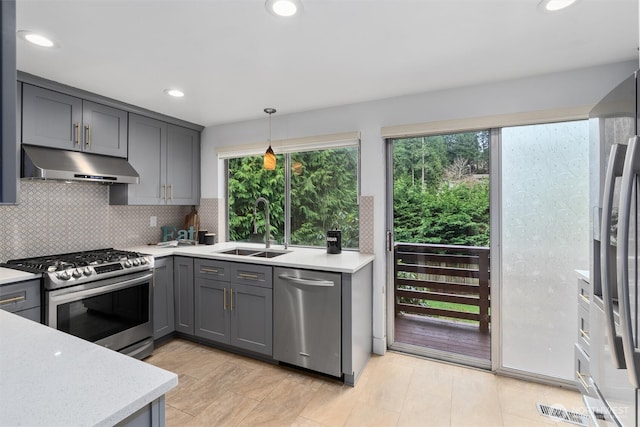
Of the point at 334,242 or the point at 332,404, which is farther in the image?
the point at 334,242

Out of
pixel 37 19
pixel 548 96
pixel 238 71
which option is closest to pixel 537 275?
pixel 548 96

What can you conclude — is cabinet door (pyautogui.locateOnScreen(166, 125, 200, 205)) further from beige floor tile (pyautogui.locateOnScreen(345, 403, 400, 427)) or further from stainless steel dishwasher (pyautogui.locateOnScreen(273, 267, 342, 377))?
beige floor tile (pyautogui.locateOnScreen(345, 403, 400, 427))

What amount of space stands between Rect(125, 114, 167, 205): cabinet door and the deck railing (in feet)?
8.49

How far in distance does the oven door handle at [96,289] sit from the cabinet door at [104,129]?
1204 mm

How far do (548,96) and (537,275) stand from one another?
4.49ft

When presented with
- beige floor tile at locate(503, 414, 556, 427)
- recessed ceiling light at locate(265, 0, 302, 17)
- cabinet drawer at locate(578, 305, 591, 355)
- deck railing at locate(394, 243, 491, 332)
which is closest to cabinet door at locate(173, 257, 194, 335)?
deck railing at locate(394, 243, 491, 332)

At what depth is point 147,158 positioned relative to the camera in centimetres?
321

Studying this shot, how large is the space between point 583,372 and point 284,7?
8.21 ft

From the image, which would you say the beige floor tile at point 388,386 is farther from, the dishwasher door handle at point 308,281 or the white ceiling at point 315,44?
the white ceiling at point 315,44

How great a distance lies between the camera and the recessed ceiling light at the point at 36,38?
174 cm

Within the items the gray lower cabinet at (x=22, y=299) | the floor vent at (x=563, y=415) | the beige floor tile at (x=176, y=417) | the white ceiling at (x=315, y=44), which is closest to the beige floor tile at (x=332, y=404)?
the beige floor tile at (x=176, y=417)

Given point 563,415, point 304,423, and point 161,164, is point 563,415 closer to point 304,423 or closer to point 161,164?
point 304,423

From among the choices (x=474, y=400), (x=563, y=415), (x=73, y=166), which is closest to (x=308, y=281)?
(x=474, y=400)

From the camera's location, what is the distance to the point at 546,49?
76.8 inches
